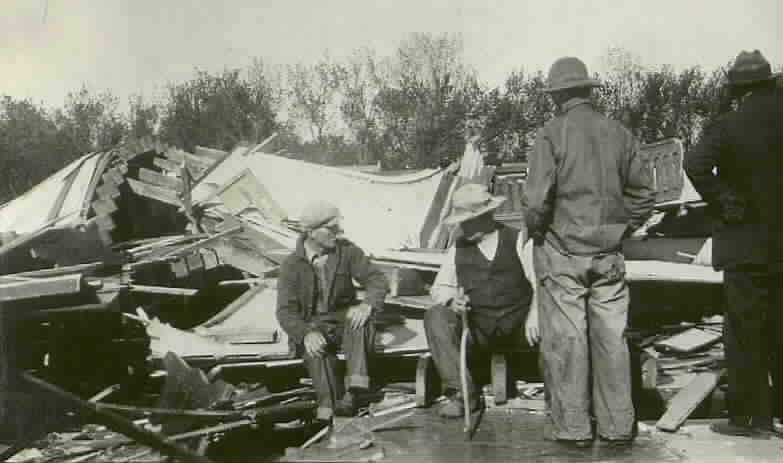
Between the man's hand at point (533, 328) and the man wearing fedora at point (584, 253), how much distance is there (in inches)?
17.3

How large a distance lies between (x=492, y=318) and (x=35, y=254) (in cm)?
332

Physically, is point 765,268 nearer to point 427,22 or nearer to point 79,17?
point 427,22

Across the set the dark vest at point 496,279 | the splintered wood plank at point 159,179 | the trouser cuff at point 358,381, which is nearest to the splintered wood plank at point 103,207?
the splintered wood plank at point 159,179

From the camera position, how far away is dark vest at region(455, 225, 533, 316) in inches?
168

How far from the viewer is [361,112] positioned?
9883 millimetres

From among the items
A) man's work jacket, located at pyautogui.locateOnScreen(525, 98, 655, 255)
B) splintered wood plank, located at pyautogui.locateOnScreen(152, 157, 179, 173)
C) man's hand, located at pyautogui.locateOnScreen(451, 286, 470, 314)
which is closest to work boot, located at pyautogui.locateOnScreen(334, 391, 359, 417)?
man's hand, located at pyautogui.locateOnScreen(451, 286, 470, 314)

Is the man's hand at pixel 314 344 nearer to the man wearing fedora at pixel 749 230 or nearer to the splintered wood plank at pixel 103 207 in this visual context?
the man wearing fedora at pixel 749 230

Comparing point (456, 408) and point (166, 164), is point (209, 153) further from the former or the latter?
point (456, 408)

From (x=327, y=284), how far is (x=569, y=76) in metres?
2.11

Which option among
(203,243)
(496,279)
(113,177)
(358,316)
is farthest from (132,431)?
(113,177)

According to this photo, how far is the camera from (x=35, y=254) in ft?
16.6

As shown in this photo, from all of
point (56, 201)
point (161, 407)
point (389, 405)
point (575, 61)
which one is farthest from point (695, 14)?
point (56, 201)

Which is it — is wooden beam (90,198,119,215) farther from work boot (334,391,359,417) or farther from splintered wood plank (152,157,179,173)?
work boot (334,391,359,417)

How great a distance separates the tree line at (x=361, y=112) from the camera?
8.36 metres
